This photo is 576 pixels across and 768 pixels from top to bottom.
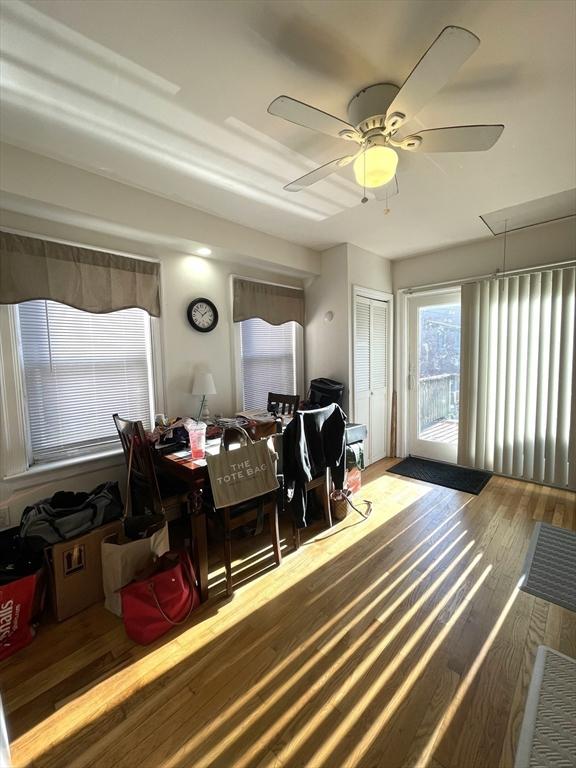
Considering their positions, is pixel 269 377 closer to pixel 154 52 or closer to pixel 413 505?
pixel 413 505

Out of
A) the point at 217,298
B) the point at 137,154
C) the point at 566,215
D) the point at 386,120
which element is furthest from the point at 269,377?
the point at 566,215

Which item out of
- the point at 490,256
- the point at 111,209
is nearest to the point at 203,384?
the point at 111,209

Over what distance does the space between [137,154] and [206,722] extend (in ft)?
9.19

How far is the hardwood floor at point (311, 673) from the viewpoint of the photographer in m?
1.14

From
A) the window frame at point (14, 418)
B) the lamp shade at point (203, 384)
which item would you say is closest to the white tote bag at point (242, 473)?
the lamp shade at point (203, 384)

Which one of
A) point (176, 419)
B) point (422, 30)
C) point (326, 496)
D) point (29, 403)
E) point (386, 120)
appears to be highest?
point (422, 30)

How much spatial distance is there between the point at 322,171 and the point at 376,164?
0.28 m

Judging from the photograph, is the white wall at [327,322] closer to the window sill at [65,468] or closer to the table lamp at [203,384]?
the table lamp at [203,384]

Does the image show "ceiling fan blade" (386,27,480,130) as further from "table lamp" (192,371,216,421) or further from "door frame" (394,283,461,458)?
"door frame" (394,283,461,458)

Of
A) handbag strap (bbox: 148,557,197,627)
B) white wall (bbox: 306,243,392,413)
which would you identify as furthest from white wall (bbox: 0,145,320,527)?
handbag strap (bbox: 148,557,197,627)

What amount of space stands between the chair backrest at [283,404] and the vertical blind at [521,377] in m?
1.94

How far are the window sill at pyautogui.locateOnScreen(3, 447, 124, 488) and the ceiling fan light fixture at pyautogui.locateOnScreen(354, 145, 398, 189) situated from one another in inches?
99.0

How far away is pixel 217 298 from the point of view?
10.1 ft

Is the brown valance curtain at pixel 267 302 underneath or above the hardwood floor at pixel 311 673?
above
